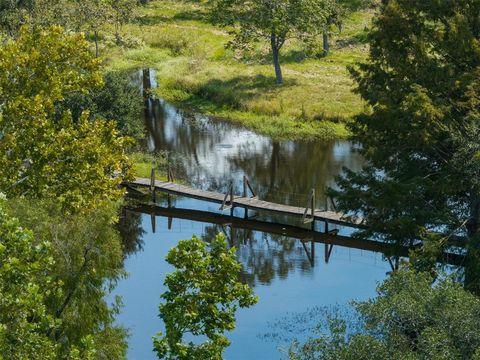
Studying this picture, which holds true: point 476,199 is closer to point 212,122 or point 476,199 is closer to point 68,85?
point 68,85

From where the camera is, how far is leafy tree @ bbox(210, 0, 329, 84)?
70.6m

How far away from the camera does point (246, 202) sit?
160 ft

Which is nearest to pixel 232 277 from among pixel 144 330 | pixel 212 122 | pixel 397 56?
pixel 144 330

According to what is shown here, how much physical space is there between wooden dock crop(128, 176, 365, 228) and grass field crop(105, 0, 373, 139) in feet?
47.8

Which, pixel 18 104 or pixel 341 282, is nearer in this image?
pixel 18 104

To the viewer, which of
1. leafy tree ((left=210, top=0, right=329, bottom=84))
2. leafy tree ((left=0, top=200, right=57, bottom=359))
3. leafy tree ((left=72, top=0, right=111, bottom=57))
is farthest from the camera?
leafy tree ((left=72, top=0, right=111, bottom=57))

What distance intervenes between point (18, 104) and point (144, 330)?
12364mm

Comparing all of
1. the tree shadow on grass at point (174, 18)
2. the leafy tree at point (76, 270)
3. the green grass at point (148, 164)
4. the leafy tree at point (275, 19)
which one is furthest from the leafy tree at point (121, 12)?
the leafy tree at point (76, 270)

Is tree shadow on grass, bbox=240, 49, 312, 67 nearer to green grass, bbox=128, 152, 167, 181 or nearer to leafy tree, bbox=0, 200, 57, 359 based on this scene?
green grass, bbox=128, 152, 167, 181

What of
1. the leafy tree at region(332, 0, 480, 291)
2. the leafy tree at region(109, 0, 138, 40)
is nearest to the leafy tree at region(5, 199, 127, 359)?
the leafy tree at region(332, 0, 480, 291)

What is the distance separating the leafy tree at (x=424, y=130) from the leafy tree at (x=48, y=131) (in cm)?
1142

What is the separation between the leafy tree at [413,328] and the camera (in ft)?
70.3

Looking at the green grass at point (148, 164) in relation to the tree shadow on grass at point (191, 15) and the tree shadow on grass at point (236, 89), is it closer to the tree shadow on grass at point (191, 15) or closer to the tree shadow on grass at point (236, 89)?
the tree shadow on grass at point (236, 89)

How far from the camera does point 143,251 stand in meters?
45.2
